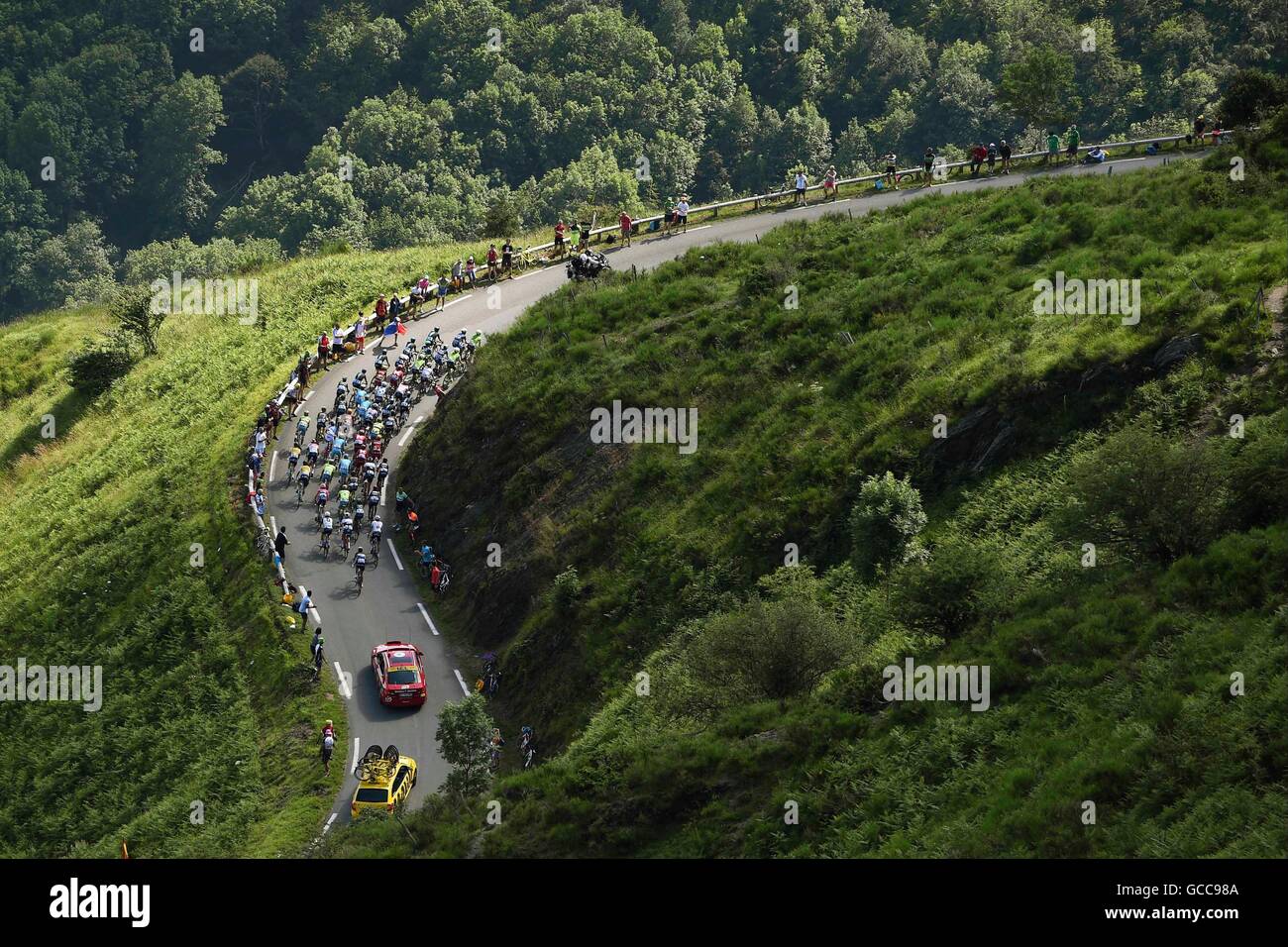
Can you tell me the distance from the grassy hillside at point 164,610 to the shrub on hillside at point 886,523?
1308cm

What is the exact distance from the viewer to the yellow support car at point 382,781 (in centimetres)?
3366

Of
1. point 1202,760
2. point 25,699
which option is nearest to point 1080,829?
point 1202,760

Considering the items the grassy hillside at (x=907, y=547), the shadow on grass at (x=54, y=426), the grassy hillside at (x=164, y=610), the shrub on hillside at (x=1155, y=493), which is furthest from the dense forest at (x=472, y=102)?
the shrub on hillside at (x=1155, y=493)

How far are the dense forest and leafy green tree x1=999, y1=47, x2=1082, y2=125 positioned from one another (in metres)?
17.8

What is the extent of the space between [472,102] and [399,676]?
10277 centimetres

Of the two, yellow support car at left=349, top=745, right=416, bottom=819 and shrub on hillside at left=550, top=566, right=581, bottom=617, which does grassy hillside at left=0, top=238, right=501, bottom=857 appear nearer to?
yellow support car at left=349, top=745, right=416, bottom=819

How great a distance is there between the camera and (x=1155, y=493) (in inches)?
1069

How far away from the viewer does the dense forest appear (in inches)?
4439

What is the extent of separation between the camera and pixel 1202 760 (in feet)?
71.2

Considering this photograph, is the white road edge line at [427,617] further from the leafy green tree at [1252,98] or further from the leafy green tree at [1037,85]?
the leafy green tree at [1037,85]

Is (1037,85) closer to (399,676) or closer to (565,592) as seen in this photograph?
(565,592)
